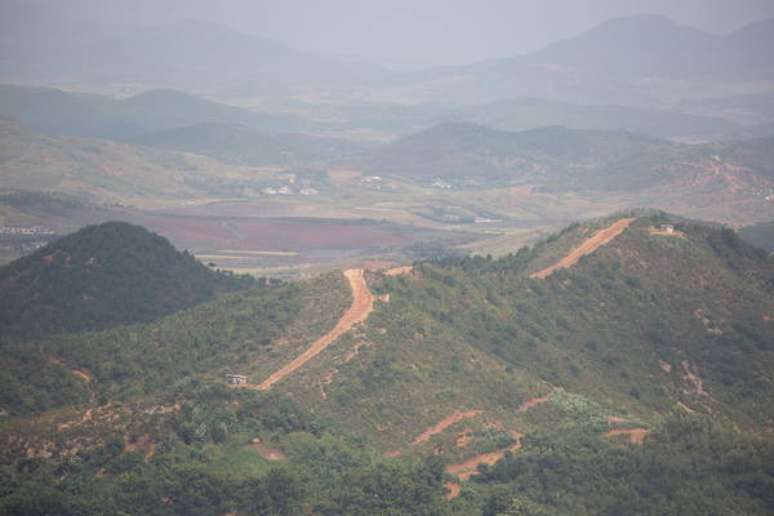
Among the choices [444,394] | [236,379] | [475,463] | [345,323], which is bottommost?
[475,463]

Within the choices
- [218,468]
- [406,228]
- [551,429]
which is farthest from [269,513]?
[406,228]

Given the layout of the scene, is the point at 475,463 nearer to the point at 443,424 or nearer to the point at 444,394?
the point at 443,424

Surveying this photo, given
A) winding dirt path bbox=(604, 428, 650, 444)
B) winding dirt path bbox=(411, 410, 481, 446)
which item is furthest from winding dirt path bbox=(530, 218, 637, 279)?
winding dirt path bbox=(604, 428, 650, 444)

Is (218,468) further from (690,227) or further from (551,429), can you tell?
(690,227)

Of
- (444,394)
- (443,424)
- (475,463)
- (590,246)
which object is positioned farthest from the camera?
(590,246)

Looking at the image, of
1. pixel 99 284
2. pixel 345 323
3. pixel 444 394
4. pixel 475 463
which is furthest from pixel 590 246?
pixel 99 284
